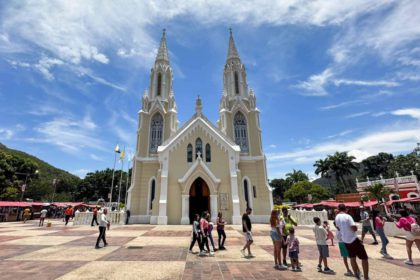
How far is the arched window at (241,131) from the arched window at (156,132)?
9611mm

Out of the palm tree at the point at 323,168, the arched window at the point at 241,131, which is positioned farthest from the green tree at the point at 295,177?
the arched window at the point at 241,131

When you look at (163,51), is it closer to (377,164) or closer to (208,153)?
(208,153)

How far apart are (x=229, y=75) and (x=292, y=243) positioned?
28.0m

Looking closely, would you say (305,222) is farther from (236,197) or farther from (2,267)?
(2,267)

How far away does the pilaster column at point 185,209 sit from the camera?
21578 mm

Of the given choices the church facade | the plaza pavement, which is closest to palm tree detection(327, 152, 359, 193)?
the church facade

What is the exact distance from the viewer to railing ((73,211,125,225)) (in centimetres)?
2080

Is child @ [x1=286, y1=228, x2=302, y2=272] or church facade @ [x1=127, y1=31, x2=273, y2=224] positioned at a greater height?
church facade @ [x1=127, y1=31, x2=273, y2=224]

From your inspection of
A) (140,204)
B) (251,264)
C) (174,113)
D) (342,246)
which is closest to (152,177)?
(140,204)

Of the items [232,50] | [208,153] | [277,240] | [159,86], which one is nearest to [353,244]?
[277,240]

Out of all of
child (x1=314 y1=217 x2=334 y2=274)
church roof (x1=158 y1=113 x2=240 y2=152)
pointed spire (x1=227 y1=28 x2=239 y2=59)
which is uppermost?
pointed spire (x1=227 y1=28 x2=239 y2=59)

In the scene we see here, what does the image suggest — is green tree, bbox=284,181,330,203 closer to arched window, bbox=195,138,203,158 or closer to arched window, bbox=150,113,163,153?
arched window, bbox=195,138,203,158

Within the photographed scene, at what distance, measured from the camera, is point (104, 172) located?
224 feet

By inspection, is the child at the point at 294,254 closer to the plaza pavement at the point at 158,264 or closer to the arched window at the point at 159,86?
the plaza pavement at the point at 158,264
